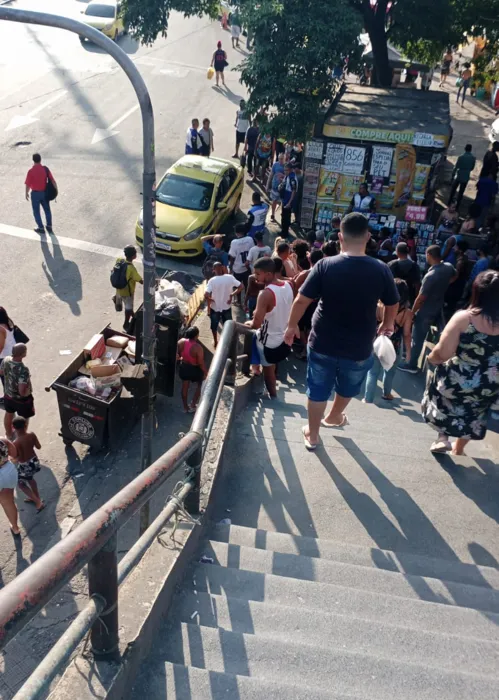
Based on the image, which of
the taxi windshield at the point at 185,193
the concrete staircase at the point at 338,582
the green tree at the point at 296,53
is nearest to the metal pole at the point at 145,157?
the concrete staircase at the point at 338,582

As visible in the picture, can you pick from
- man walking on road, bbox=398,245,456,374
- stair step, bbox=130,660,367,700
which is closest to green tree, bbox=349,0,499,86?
man walking on road, bbox=398,245,456,374

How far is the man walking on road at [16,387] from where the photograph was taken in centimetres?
790

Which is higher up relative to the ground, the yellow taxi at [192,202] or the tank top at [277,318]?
the tank top at [277,318]

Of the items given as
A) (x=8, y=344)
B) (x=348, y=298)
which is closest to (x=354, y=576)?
(x=348, y=298)

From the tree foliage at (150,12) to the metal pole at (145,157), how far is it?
990 centimetres

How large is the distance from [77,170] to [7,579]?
12233mm

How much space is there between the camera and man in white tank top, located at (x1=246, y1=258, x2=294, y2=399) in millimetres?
6660

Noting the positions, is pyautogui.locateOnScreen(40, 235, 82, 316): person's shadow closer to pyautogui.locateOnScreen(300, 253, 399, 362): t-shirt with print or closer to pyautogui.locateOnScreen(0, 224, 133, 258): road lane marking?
pyautogui.locateOnScreen(0, 224, 133, 258): road lane marking

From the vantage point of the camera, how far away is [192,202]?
553 inches

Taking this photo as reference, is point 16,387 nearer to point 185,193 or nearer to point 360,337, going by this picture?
point 360,337

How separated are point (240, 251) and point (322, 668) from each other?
8729mm

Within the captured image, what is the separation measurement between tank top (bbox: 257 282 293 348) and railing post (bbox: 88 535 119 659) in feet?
14.3

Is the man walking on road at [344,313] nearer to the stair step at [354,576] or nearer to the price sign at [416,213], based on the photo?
the stair step at [354,576]

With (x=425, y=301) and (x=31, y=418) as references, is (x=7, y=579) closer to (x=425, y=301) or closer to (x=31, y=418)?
(x=31, y=418)
